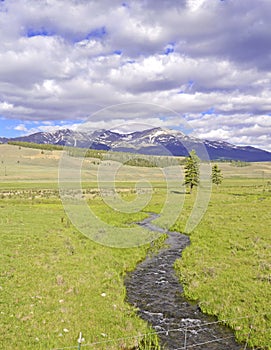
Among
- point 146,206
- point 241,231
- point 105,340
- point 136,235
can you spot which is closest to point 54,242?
point 136,235

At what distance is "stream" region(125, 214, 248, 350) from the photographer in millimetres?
12172

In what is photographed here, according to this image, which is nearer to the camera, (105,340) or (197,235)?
(105,340)

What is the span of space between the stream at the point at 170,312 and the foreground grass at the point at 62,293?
0.84 metres

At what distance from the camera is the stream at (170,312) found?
12.2 metres

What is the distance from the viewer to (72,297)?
15.0 meters

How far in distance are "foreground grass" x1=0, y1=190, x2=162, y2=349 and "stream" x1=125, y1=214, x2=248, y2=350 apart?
0.84m

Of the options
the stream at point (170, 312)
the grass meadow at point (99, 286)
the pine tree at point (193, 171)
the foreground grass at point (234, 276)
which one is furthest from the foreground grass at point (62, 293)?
the pine tree at point (193, 171)

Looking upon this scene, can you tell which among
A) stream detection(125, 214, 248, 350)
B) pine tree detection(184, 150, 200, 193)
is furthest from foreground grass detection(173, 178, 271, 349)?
pine tree detection(184, 150, 200, 193)

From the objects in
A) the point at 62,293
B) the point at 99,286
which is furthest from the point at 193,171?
the point at 62,293

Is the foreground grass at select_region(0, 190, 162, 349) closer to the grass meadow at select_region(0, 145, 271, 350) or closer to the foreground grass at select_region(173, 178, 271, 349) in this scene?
the grass meadow at select_region(0, 145, 271, 350)

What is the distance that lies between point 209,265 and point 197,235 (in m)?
10.9

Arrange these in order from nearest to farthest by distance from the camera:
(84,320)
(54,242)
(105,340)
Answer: (105,340), (84,320), (54,242)

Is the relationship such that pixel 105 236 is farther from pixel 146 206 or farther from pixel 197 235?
pixel 146 206

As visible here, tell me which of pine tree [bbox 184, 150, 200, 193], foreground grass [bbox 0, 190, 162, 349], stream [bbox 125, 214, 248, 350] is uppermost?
pine tree [bbox 184, 150, 200, 193]
